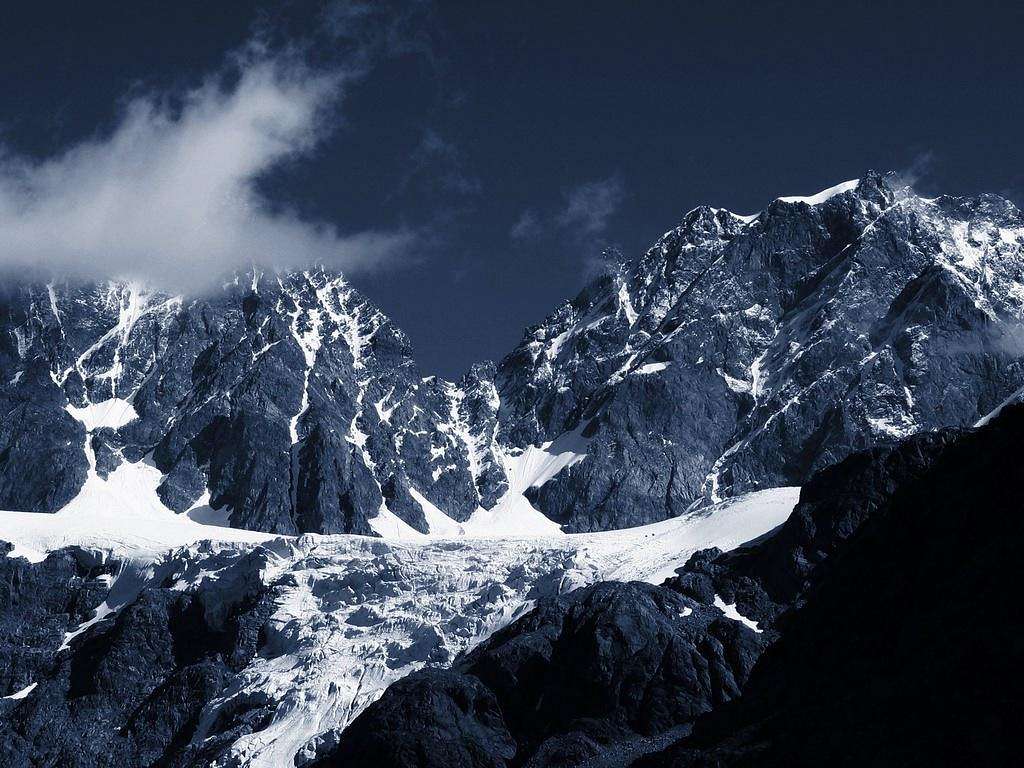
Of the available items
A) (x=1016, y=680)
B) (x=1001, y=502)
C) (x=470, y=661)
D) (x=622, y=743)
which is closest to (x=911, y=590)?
(x=1001, y=502)

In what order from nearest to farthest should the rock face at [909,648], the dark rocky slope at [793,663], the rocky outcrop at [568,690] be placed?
the rock face at [909,648] → the dark rocky slope at [793,663] → the rocky outcrop at [568,690]

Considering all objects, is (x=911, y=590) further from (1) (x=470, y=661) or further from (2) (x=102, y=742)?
(2) (x=102, y=742)

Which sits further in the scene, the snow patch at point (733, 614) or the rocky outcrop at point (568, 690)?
the snow patch at point (733, 614)

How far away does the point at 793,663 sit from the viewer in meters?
141

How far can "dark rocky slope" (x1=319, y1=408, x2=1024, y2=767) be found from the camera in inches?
4173

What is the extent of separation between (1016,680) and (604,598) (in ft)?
306

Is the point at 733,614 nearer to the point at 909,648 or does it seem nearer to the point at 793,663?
the point at 793,663

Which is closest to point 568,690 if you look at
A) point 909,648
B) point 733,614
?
point 733,614

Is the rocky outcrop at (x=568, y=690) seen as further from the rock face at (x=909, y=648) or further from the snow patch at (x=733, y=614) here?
the rock face at (x=909, y=648)

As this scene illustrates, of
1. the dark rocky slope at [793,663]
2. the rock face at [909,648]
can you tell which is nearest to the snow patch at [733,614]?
the dark rocky slope at [793,663]

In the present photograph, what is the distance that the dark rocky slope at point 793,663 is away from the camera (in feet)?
348

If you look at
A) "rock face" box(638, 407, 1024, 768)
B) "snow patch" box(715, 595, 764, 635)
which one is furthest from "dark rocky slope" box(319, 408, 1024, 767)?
"snow patch" box(715, 595, 764, 635)

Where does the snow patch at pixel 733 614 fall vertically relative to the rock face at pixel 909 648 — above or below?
above

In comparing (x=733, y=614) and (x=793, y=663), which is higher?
(x=733, y=614)
